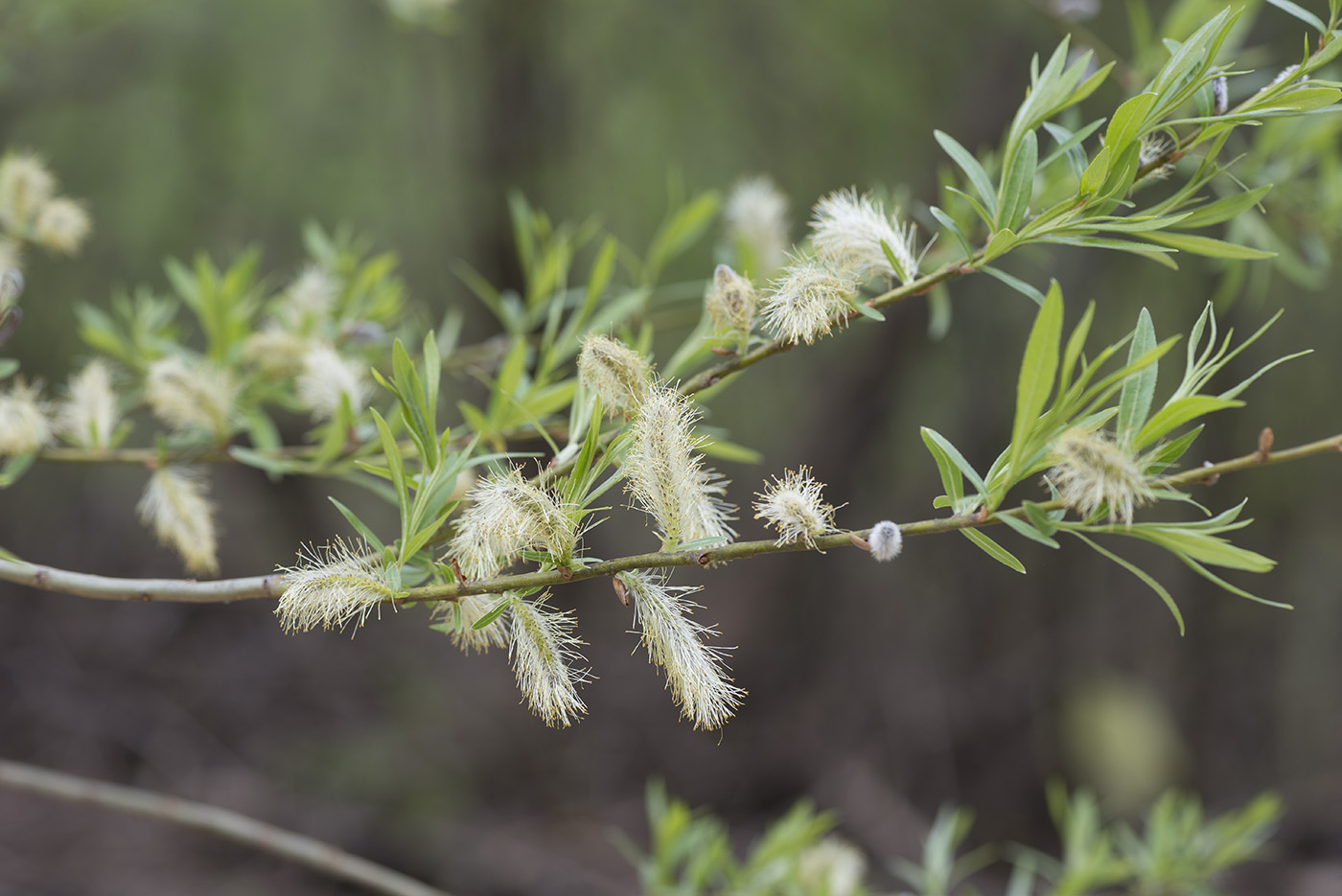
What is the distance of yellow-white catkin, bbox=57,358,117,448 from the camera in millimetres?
798

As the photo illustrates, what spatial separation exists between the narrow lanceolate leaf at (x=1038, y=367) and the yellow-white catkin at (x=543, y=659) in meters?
0.25

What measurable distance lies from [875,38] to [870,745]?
83.6 inches

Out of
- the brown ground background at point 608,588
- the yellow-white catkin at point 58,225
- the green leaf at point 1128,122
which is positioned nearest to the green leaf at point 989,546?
the green leaf at point 1128,122

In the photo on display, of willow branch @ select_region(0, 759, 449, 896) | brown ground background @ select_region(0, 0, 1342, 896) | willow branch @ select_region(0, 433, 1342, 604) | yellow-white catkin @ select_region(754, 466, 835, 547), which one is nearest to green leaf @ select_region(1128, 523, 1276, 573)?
willow branch @ select_region(0, 433, 1342, 604)

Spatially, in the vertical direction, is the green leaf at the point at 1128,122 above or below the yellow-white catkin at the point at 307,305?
below

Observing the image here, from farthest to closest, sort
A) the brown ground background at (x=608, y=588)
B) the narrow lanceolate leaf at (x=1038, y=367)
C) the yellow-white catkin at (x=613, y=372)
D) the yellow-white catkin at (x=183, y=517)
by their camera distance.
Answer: the brown ground background at (x=608, y=588) < the yellow-white catkin at (x=183, y=517) < the yellow-white catkin at (x=613, y=372) < the narrow lanceolate leaf at (x=1038, y=367)

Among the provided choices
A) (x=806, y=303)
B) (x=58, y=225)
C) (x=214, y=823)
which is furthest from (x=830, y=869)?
(x=58, y=225)

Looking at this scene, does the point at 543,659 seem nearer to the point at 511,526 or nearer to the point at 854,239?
the point at 511,526

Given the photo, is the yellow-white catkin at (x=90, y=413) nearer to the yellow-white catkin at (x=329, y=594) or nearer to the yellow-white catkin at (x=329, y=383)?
the yellow-white catkin at (x=329, y=383)

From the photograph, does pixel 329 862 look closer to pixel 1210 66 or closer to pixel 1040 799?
Answer: pixel 1210 66

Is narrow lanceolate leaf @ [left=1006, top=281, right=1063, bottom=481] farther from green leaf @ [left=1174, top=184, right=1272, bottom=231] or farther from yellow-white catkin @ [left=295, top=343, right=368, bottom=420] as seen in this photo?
yellow-white catkin @ [left=295, top=343, right=368, bottom=420]

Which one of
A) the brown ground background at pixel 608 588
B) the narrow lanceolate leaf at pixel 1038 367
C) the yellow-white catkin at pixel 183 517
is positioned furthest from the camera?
the brown ground background at pixel 608 588

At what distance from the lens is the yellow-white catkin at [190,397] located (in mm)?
801

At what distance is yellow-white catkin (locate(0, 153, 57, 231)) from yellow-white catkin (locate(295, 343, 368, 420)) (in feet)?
1.05
